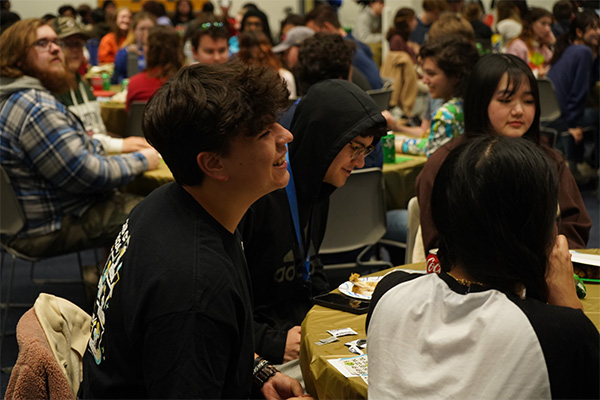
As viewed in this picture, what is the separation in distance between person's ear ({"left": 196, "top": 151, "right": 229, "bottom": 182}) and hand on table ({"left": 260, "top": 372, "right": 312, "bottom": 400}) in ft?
2.20

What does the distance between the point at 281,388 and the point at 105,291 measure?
2.07 ft

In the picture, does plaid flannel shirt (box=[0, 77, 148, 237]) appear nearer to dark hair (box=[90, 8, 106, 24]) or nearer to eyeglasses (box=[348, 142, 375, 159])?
eyeglasses (box=[348, 142, 375, 159])

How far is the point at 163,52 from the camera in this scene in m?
5.21

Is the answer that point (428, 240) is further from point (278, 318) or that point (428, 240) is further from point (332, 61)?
point (332, 61)

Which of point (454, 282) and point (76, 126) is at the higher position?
point (454, 282)

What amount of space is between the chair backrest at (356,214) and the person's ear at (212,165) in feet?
6.66

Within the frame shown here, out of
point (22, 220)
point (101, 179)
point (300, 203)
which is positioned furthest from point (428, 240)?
point (22, 220)

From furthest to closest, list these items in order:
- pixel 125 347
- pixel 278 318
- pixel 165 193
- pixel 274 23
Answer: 1. pixel 274 23
2. pixel 278 318
3. pixel 165 193
4. pixel 125 347

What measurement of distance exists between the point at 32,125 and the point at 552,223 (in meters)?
2.80

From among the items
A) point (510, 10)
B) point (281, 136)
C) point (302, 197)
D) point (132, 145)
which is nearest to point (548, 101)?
point (510, 10)

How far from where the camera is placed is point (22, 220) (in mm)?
3561

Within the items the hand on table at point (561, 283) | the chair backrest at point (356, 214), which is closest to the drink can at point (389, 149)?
the chair backrest at point (356, 214)

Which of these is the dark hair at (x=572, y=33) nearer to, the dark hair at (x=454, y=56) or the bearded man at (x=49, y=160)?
the dark hair at (x=454, y=56)

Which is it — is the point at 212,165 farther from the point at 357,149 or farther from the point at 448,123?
the point at 448,123
